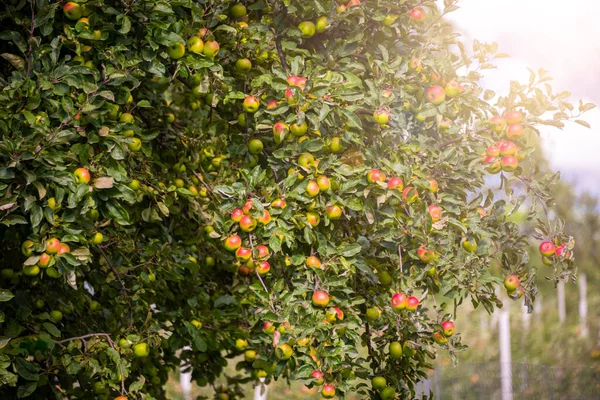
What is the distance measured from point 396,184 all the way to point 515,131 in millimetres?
550

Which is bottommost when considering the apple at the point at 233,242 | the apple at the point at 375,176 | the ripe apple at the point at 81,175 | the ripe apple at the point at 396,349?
the ripe apple at the point at 396,349

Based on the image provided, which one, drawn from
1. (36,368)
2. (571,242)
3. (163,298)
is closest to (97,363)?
(36,368)

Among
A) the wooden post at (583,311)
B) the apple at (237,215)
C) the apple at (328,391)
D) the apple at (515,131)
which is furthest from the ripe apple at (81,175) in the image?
the wooden post at (583,311)

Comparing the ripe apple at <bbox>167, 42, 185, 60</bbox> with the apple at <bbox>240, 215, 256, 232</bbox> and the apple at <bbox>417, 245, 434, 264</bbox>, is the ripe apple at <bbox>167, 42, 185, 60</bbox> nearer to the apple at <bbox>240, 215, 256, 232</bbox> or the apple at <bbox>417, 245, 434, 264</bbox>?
the apple at <bbox>240, 215, 256, 232</bbox>

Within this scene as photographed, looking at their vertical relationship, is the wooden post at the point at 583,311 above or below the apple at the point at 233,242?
below

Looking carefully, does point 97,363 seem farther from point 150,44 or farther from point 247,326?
point 150,44

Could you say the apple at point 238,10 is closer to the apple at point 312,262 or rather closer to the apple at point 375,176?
the apple at point 375,176

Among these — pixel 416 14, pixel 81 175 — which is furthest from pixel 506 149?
pixel 81 175

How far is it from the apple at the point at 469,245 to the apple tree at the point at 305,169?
26mm

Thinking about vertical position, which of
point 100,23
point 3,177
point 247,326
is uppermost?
point 100,23

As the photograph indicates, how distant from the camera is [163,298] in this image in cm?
357

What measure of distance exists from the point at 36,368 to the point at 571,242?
2382 mm

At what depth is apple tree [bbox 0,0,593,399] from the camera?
253 cm

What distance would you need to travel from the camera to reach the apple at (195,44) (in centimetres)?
274
